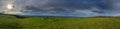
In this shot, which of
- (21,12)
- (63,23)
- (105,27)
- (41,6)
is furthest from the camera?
(63,23)

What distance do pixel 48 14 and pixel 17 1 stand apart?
2842 millimetres

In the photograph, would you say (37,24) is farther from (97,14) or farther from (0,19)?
(97,14)

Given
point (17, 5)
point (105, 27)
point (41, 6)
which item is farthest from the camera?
point (105, 27)

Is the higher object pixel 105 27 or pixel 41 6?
pixel 41 6

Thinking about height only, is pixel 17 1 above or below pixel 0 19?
above

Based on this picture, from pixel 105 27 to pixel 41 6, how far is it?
4.98 meters

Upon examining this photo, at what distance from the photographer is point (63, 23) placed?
56.4 feet

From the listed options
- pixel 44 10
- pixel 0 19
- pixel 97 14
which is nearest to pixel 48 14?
pixel 44 10

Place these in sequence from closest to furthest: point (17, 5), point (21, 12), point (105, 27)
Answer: point (17, 5), point (21, 12), point (105, 27)

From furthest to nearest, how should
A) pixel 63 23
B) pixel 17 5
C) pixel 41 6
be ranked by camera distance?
pixel 63 23
pixel 41 6
pixel 17 5

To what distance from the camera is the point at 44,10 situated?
13.5 metres

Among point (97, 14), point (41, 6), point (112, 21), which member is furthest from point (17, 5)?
point (112, 21)

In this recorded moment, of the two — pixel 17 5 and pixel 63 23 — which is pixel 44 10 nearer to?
pixel 17 5

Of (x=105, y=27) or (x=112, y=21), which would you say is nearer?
(x=105, y=27)
